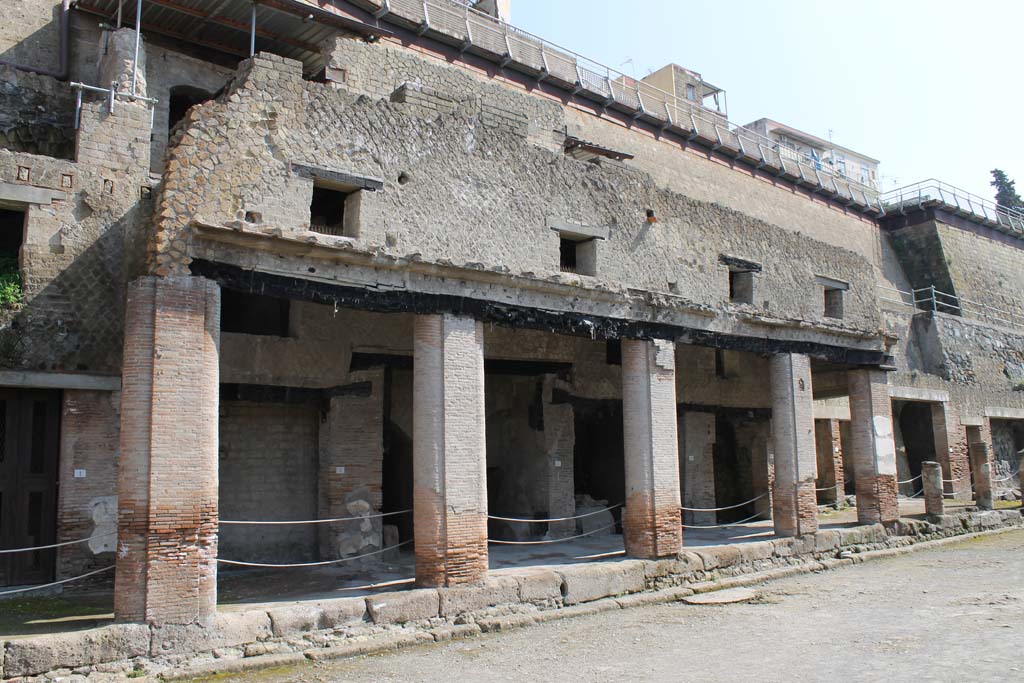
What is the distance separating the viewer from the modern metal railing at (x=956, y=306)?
31375 mm

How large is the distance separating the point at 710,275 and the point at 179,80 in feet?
31.3

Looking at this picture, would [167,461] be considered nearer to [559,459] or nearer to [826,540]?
[559,459]

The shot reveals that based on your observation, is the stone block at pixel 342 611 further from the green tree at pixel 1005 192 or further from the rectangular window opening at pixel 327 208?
the green tree at pixel 1005 192

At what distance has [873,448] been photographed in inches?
619

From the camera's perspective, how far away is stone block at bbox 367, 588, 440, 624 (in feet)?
29.4

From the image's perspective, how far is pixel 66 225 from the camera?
10.8 m

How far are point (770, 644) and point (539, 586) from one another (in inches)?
111

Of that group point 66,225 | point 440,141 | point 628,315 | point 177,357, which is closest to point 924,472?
point 628,315

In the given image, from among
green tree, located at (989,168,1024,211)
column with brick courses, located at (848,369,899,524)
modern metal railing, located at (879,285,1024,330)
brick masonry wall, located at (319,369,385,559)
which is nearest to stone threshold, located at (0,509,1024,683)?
column with brick courses, located at (848,369,899,524)

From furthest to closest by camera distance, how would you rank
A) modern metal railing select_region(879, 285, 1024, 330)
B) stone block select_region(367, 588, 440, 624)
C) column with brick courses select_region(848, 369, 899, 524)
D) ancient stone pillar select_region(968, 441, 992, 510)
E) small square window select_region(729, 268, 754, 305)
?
modern metal railing select_region(879, 285, 1024, 330) < ancient stone pillar select_region(968, 441, 992, 510) < column with brick courses select_region(848, 369, 899, 524) < small square window select_region(729, 268, 754, 305) < stone block select_region(367, 588, 440, 624)

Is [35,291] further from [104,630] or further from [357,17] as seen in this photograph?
[357,17]

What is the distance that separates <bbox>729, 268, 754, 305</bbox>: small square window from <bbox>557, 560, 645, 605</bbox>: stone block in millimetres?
5209

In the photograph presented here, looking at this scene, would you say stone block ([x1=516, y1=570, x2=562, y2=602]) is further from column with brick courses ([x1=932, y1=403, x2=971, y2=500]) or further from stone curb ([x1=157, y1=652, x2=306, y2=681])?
column with brick courses ([x1=932, y1=403, x2=971, y2=500])

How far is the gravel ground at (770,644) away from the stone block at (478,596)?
0.46m
